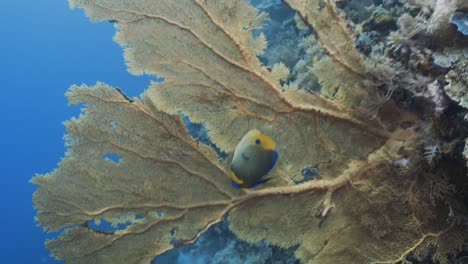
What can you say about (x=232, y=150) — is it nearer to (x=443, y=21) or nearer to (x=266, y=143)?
(x=266, y=143)

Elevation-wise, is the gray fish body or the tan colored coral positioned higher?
Result: the gray fish body

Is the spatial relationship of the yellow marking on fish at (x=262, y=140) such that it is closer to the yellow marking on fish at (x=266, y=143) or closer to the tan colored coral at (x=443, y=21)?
the yellow marking on fish at (x=266, y=143)

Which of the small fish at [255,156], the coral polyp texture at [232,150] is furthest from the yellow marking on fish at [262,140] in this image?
the coral polyp texture at [232,150]

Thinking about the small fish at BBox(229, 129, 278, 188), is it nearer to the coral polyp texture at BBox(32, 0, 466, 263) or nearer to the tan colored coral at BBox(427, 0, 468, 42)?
the coral polyp texture at BBox(32, 0, 466, 263)

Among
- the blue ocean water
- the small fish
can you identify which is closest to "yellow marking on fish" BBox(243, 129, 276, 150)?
the small fish

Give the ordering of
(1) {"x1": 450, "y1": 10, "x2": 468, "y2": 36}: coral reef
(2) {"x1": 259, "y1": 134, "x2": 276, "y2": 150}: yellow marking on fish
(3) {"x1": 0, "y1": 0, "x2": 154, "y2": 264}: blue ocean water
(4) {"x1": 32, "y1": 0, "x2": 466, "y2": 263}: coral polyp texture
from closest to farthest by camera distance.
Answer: (1) {"x1": 450, "y1": 10, "x2": 468, "y2": 36}: coral reef, (2) {"x1": 259, "y1": 134, "x2": 276, "y2": 150}: yellow marking on fish, (4) {"x1": 32, "y1": 0, "x2": 466, "y2": 263}: coral polyp texture, (3) {"x1": 0, "y1": 0, "x2": 154, "y2": 264}: blue ocean water

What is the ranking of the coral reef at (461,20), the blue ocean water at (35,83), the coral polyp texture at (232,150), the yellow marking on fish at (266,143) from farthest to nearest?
1. the blue ocean water at (35,83)
2. the coral polyp texture at (232,150)
3. the yellow marking on fish at (266,143)
4. the coral reef at (461,20)

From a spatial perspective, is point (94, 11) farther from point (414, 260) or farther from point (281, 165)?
point (414, 260)
